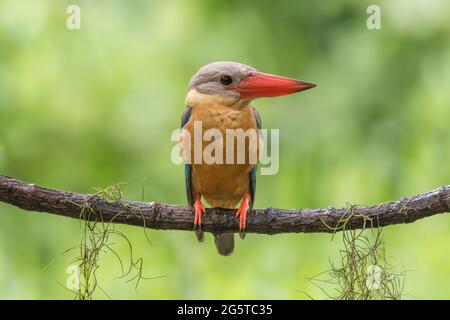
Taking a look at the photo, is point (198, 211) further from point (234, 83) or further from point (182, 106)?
point (182, 106)

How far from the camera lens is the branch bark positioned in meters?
3.60

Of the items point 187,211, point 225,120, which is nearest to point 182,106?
point 225,120

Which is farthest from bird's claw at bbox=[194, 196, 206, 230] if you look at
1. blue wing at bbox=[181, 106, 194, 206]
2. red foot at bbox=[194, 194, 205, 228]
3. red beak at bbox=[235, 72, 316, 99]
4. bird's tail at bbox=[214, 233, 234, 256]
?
red beak at bbox=[235, 72, 316, 99]

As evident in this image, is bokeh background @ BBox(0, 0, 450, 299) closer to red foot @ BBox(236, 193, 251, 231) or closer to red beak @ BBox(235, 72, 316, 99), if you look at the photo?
red foot @ BBox(236, 193, 251, 231)

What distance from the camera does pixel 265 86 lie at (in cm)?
430

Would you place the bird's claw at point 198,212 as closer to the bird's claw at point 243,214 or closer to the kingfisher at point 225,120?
the kingfisher at point 225,120

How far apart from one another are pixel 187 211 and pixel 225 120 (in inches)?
24.7

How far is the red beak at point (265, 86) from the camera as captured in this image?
419 cm

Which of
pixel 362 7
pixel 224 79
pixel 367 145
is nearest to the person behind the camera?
pixel 224 79

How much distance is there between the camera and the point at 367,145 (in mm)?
5109
